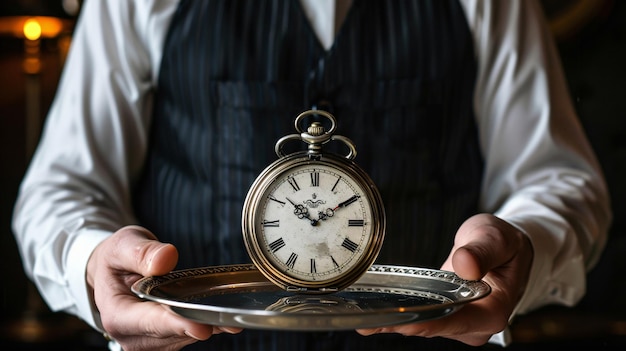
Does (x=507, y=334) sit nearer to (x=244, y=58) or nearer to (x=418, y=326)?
(x=418, y=326)

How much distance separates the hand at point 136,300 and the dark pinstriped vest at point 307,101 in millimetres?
362

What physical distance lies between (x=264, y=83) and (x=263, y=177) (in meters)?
0.50

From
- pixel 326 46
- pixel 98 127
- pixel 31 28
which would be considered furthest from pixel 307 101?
pixel 31 28

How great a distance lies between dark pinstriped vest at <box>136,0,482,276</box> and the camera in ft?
5.16

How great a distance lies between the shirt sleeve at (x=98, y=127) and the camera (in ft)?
5.19

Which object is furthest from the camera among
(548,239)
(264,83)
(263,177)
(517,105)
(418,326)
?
(517,105)

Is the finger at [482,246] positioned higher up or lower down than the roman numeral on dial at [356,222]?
lower down

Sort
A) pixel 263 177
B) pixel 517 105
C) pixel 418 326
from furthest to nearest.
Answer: pixel 517 105 → pixel 263 177 → pixel 418 326

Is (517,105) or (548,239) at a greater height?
(517,105)

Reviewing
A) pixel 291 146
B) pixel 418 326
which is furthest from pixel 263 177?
pixel 291 146

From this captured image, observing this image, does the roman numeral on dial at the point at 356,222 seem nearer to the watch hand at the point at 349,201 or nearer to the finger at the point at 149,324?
the watch hand at the point at 349,201

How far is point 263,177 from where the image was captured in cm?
110

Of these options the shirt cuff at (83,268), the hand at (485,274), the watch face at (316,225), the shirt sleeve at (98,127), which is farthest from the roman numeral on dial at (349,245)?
the shirt sleeve at (98,127)

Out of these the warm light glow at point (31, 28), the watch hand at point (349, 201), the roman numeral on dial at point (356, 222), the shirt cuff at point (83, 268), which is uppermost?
the warm light glow at point (31, 28)
